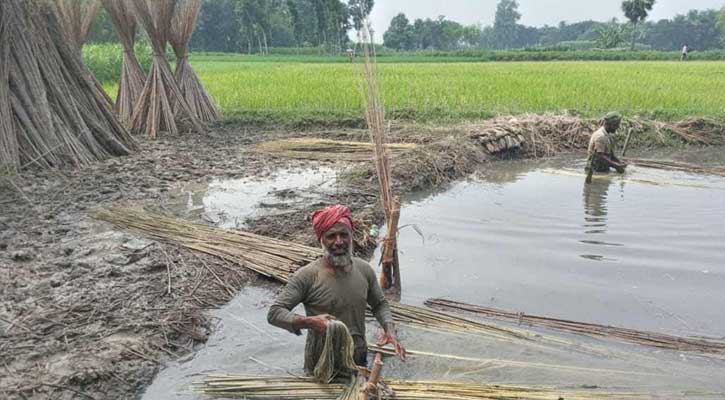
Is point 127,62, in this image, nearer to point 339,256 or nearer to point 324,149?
point 324,149

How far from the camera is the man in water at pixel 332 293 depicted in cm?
272

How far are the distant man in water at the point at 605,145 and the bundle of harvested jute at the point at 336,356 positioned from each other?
16.6 feet

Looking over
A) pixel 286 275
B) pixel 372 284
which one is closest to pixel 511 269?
pixel 286 275

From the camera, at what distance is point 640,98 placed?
12078mm

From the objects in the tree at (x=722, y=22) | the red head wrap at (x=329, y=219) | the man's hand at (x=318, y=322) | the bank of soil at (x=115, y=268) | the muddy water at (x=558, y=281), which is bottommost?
the muddy water at (x=558, y=281)

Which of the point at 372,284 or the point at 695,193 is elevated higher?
the point at 372,284

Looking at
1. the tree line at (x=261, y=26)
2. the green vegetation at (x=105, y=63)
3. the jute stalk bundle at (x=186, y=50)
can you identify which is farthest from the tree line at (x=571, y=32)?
the jute stalk bundle at (x=186, y=50)

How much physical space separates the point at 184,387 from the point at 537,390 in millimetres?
1674

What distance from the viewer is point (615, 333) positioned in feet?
11.6

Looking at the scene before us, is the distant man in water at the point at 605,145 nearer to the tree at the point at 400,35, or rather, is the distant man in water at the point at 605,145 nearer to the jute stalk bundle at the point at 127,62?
the jute stalk bundle at the point at 127,62

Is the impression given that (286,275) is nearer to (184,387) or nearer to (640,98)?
(184,387)

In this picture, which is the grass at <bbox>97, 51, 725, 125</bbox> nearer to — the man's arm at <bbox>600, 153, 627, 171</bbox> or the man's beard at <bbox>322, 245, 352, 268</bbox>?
the man's arm at <bbox>600, 153, 627, 171</bbox>

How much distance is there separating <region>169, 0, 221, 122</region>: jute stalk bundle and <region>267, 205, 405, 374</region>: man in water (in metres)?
8.18

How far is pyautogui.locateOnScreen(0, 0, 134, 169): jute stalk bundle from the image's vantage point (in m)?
6.51
